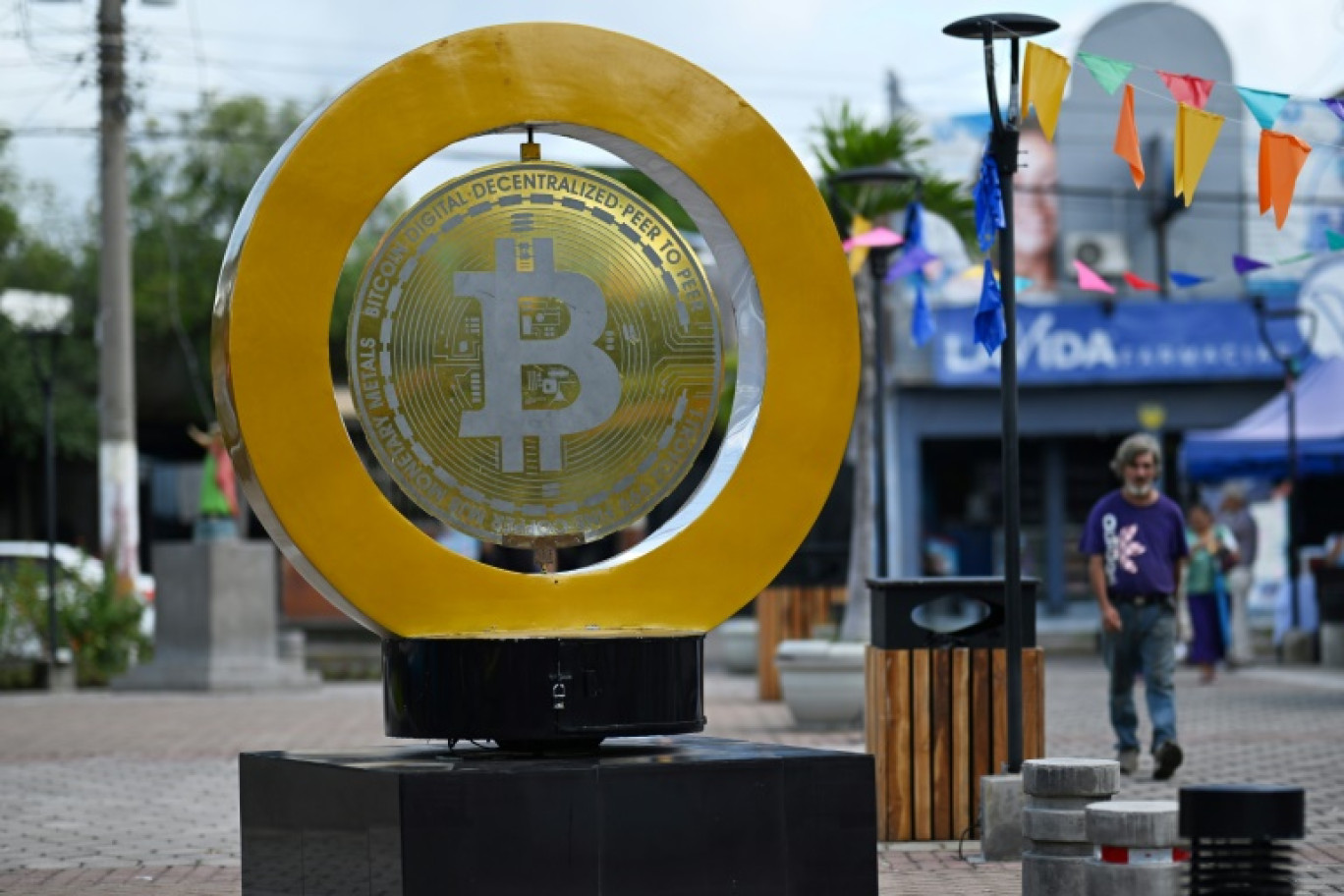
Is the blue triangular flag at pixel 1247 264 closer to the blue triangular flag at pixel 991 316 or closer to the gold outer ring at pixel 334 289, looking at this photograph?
the blue triangular flag at pixel 991 316

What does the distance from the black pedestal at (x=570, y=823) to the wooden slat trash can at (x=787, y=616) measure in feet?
40.3


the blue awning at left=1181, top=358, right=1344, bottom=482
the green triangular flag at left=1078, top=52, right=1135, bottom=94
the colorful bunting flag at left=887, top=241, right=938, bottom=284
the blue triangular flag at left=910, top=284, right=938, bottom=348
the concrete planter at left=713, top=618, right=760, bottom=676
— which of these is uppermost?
the green triangular flag at left=1078, top=52, right=1135, bottom=94

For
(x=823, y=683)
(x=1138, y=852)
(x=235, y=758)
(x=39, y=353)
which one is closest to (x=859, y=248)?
(x=823, y=683)

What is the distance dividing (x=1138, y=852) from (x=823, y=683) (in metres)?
9.12

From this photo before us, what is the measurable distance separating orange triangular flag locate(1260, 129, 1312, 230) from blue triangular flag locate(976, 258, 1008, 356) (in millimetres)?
1392

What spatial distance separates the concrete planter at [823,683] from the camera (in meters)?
16.2

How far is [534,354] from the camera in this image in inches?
312

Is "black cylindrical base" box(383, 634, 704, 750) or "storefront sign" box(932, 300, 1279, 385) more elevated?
"storefront sign" box(932, 300, 1279, 385)

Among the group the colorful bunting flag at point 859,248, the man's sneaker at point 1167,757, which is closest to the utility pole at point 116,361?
the colorful bunting flag at point 859,248

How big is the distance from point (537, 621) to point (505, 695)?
50 centimetres

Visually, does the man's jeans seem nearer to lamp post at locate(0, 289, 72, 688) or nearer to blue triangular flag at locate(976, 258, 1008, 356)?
blue triangular flag at locate(976, 258, 1008, 356)

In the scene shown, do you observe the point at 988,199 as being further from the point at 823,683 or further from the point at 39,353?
Result: the point at 39,353

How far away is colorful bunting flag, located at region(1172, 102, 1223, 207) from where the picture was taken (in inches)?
414

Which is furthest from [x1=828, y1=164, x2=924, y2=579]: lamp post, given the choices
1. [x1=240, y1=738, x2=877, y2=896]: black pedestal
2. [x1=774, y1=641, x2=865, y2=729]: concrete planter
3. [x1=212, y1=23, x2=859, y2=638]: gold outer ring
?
[x1=240, y1=738, x2=877, y2=896]: black pedestal
